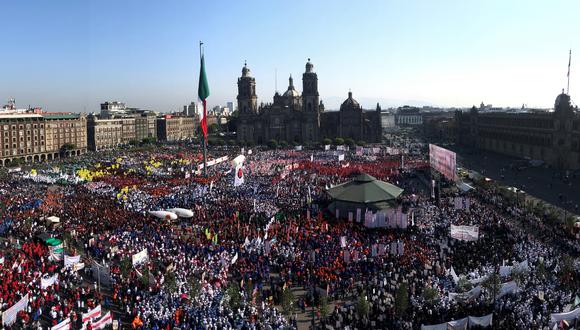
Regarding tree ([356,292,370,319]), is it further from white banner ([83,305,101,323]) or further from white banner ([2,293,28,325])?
white banner ([2,293,28,325])

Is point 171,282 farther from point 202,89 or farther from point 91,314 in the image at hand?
point 202,89

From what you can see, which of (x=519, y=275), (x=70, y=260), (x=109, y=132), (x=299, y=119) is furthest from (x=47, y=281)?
(x=109, y=132)

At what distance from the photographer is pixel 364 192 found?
34.8 m

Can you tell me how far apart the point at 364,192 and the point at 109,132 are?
317ft

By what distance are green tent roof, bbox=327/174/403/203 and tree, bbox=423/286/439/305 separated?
15176 millimetres

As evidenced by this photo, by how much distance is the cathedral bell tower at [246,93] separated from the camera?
116m

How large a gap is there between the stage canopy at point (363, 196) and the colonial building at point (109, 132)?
89.4 meters

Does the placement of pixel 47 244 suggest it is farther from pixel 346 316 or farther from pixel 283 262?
pixel 346 316

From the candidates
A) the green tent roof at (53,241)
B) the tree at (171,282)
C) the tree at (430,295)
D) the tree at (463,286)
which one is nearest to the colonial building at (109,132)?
the green tent roof at (53,241)

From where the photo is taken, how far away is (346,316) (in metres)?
A: 18.1

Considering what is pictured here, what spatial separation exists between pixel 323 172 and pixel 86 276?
1314 inches

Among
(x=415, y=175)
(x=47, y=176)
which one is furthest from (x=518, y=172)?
(x=47, y=176)

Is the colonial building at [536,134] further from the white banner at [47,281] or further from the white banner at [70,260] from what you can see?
the white banner at [47,281]

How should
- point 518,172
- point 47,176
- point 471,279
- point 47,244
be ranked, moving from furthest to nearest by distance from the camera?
point 518,172 → point 47,176 → point 47,244 → point 471,279
